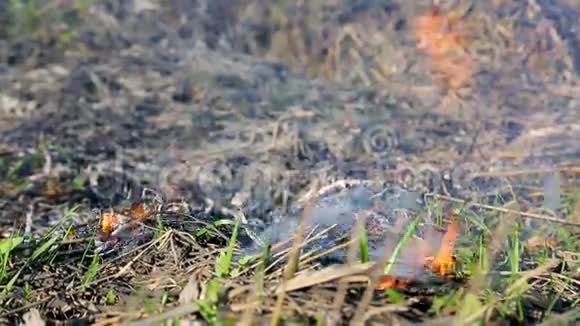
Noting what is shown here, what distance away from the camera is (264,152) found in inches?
198

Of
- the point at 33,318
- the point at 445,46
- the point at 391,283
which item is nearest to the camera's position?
the point at 391,283

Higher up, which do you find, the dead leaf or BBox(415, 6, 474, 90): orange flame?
BBox(415, 6, 474, 90): orange flame

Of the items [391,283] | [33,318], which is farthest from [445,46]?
[33,318]

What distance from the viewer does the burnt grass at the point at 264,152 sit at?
2.28 meters

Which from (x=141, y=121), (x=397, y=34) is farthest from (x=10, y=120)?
(x=397, y=34)

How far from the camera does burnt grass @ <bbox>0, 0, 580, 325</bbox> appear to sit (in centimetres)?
228

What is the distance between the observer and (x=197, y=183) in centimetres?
470

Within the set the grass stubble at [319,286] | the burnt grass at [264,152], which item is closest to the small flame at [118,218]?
the burnt grass at [264,152]

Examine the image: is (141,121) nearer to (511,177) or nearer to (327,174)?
(327,174)

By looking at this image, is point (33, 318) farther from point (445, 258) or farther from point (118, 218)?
point (445, 258)

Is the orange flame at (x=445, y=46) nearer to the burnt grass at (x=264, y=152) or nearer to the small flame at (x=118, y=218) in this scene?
the burnt grass at (x=264, y=152)

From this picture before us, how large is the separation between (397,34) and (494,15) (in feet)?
2.15

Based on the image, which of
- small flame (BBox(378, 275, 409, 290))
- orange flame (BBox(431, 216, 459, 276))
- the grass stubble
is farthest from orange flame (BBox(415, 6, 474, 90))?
small flame (BBox(378, 275, 409, 290))

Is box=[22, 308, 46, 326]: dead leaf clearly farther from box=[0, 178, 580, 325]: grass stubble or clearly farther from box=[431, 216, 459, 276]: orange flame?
box=[431, 216, 459, 276]: orange flame
